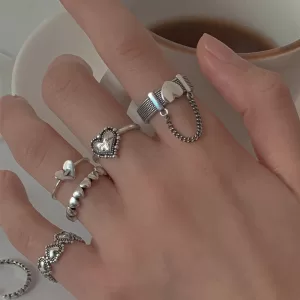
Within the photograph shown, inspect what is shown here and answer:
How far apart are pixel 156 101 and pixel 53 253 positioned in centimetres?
17

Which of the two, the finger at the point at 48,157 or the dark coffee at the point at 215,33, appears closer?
the finger at the point at 48,157

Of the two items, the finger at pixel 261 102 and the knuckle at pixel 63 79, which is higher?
the knuckle at pixel 63 79

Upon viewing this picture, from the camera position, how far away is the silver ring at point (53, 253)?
0.55 meters

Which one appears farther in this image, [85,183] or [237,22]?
[237,22]

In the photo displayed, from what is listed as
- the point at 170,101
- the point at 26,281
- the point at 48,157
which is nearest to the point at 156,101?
the point at 170,101

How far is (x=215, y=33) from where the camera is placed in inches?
27.9

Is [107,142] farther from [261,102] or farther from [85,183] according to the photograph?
[261,102]

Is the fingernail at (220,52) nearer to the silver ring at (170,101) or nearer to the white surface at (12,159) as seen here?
the silver ring at (170,101)

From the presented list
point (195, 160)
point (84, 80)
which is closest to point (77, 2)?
point (84, 80)

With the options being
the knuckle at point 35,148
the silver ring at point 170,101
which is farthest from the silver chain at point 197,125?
the knuckle at point 35,148

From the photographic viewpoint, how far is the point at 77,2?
567mm

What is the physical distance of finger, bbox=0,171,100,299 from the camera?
0.54 m

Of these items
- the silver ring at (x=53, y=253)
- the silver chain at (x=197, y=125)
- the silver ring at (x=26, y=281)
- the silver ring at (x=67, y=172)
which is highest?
the silver ring at (x=67, y=172)

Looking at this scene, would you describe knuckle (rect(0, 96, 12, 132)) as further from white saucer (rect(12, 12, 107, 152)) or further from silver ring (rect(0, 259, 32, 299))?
silver ring (rect(0, 259, 32, 299))
